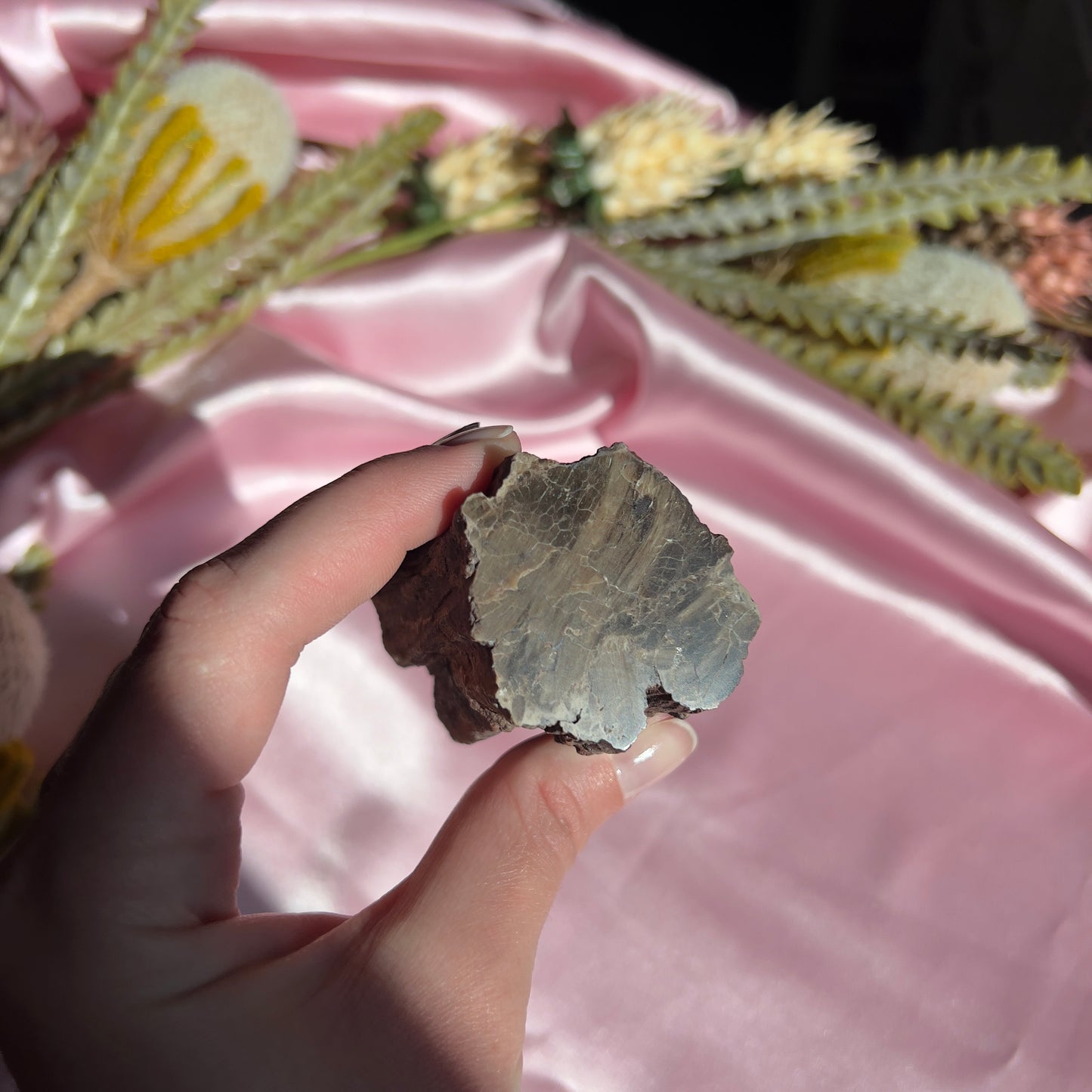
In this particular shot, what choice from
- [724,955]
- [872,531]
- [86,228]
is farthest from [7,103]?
[724,955]

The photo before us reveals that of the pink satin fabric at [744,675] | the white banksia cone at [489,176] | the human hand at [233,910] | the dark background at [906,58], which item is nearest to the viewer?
the human hand at [233,910]

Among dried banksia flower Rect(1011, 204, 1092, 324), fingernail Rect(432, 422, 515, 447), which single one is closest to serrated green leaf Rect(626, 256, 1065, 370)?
dried banksia flower Rect(1011, 204, 1092, 324)

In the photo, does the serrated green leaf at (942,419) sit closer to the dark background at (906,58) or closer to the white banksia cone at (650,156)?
the white banksia cone at (650,156)

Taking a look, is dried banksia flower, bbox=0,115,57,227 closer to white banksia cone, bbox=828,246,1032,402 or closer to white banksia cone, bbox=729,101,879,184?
white banksia cone, bbox=729,101,879,184

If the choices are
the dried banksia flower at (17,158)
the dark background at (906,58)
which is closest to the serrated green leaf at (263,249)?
the dried banksia flower at (17,158)

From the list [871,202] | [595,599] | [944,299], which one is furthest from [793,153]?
[595,599]

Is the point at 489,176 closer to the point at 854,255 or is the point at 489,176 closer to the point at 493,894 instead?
the point at 854,255
